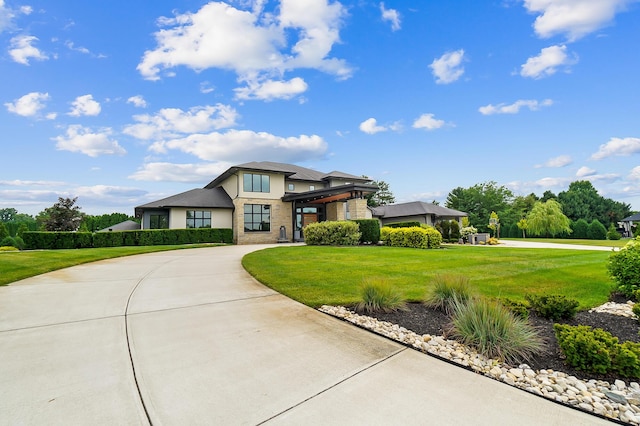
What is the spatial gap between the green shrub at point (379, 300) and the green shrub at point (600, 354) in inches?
85.4

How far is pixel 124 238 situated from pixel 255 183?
9.73 meters

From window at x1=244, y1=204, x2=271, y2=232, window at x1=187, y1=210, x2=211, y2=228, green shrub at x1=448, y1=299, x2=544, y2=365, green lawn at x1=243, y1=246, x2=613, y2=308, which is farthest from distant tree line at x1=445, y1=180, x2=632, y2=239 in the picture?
green shrub at x1=448, y1=299, x2=544, y2=365

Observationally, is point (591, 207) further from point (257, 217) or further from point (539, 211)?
point (257, 217)

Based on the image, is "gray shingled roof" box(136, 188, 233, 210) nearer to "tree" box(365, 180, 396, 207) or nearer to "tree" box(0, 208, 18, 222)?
"tree" box(365, 180, 396, 207)

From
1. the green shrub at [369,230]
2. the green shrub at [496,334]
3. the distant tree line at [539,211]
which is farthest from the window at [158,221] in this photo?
the distant tree line at [539,211]

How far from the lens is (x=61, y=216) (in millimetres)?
24688

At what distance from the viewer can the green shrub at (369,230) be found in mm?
17625

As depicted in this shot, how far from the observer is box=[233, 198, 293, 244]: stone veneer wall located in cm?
2244

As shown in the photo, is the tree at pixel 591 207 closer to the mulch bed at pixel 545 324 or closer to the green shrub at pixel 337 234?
the green shrub at pixel 337 234

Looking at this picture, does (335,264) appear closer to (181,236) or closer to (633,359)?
(633,359)

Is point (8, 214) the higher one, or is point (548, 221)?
point (8, 214)

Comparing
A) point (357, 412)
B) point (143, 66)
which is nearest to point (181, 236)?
point (143, 66)

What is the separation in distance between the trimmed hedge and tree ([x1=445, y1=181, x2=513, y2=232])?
37.4m

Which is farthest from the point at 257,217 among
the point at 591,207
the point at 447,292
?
the point at 591,207
